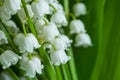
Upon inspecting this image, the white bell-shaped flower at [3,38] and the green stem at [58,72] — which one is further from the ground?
the white bell-shaped flower at [3,38]

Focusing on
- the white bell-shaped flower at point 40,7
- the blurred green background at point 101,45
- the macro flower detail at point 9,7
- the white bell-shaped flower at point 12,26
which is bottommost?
the blurred green background at point 101,45

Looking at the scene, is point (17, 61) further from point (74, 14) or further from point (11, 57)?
point (74, 14)

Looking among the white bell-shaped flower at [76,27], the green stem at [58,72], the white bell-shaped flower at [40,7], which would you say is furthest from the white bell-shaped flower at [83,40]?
the white bell-shaped flower at [40,7]

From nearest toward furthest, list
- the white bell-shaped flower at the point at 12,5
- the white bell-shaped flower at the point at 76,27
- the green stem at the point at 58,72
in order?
the white bell-shaped flower at the point at 12,5 → the green stem at the point at 58,72 → the white bell-shaped flower at the point at 76,27

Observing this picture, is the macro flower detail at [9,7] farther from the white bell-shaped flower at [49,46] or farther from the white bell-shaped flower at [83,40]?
the white bell-shaped flower at [83,40]

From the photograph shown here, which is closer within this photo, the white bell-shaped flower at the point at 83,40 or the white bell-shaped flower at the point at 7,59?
the white bell-shaped flower at the point at 7,59

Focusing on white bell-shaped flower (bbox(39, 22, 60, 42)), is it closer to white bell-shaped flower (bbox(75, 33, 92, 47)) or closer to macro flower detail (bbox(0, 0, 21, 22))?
macro flower detail (bbox(0, 0, 21, 22))

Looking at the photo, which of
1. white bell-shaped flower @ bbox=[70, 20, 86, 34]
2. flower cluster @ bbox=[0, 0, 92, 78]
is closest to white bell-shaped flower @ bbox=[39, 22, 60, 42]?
flower cluster @ bbox=[0, 0, 92, 78]

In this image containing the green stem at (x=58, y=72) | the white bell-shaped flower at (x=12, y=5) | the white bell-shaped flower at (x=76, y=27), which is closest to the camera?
the white bell-shaped flower at (x=12, y=5)
